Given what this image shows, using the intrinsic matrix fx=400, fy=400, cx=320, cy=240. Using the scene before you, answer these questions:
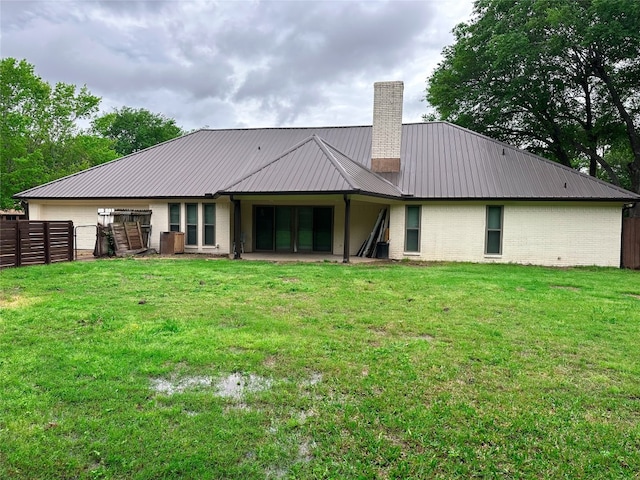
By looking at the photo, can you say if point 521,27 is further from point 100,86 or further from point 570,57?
point 100,86

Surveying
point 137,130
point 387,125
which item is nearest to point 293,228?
point 387,125

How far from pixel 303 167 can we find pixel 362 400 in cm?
1119

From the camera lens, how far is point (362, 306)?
650 cm

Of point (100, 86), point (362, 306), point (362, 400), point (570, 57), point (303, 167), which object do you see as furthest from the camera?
point (100, 86)

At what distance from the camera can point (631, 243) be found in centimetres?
1290

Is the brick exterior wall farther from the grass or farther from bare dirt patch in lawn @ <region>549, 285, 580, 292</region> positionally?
the grass

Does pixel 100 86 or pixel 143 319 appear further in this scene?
pixel 100 86

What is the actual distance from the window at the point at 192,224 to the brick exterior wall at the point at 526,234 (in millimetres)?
7346

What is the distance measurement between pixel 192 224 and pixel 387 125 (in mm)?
8408

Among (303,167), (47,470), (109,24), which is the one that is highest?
(109,24)

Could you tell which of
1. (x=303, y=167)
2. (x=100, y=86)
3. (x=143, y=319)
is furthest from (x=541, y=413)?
(x=100, y=86)

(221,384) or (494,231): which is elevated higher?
(494,231)

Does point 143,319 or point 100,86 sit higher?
point 100,86

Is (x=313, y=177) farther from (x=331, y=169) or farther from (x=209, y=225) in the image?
(x=209, y=225)
